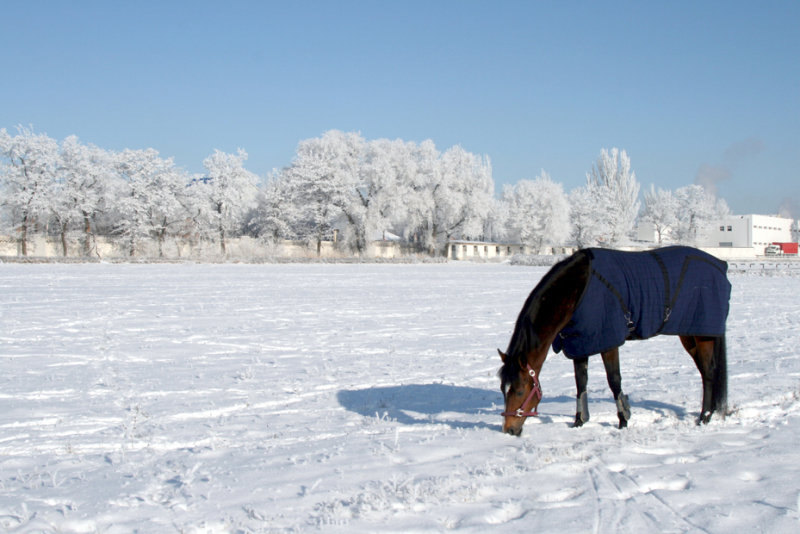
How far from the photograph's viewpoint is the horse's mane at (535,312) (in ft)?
16.3

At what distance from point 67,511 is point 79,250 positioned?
60.3m

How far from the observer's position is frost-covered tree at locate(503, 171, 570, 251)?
78.8 meters

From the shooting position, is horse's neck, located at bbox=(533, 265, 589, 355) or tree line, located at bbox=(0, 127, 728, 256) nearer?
horse's neck, located at bbox=(533, 265, 589, 355)

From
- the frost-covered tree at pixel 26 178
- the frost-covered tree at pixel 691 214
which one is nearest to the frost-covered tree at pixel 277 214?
the frost-covered tree at pixel 26 178

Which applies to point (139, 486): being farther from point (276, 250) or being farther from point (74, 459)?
point (276, 250)

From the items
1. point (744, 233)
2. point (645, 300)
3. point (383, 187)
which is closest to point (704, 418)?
point (645, 300)

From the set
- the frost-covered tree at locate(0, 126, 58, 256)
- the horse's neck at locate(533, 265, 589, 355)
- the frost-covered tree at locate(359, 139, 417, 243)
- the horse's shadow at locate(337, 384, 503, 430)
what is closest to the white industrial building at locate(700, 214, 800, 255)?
the frost-covered tree at locate(359, 139, 417, 243)

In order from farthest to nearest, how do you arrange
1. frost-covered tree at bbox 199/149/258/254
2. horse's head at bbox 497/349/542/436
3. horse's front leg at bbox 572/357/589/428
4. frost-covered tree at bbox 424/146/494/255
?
1. frost-covered tree at bbox 424/146/494/255
2. frost-covered tree at bbox 199/149/258/254
3. horse's front leg at bbox 572/357/589/428
4. horse's head at bbox 497/349/542/436

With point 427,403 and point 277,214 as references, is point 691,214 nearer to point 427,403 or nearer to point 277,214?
point 277,214

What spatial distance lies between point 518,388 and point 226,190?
2409 inches

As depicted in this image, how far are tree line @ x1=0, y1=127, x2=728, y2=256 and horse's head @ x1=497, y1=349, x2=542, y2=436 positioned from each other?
57.4 meters

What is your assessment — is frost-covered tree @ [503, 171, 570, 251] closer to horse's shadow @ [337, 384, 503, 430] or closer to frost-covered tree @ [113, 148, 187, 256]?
frost-covered tree @ [113, 148, 187, 256]

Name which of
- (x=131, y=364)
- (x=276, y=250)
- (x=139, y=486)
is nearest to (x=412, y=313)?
(x=131, y=364)

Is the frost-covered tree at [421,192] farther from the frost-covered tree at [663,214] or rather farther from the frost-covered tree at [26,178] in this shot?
the frost-covered tree at [663,214]
